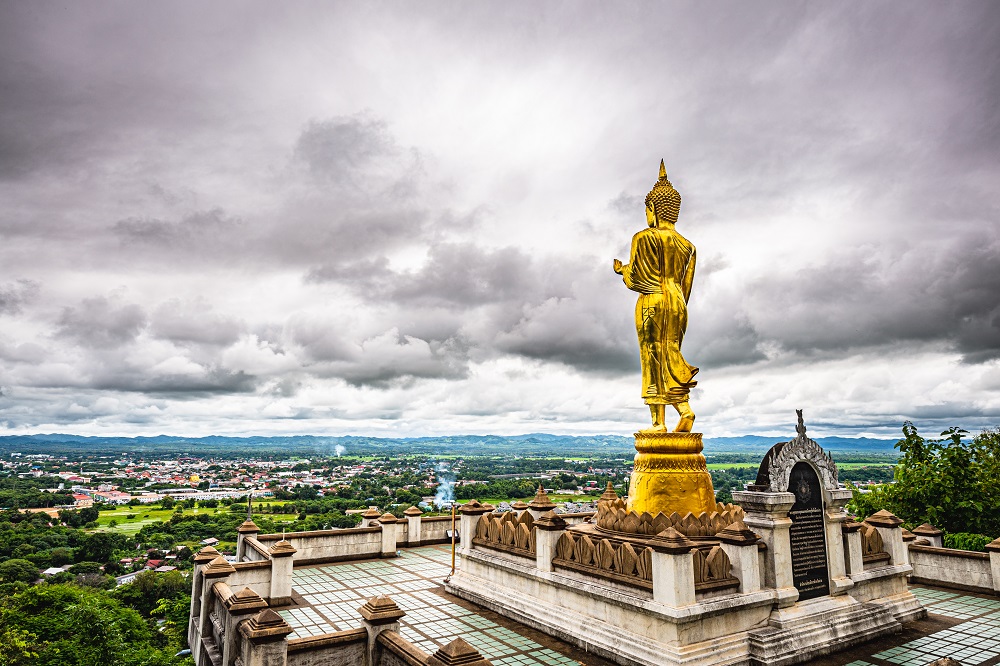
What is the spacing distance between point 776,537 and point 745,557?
793 millimetres

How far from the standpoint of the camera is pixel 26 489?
10469 cm

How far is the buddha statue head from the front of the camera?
15.3 m

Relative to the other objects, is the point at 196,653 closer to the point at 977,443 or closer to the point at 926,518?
the point at 926,518

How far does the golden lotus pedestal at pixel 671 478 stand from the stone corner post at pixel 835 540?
94.7 inches

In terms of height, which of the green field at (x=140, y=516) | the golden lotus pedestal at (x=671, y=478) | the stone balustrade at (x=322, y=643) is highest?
the golden lotus pedestal at (x=671, y=478)

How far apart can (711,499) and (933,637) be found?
4.43 m

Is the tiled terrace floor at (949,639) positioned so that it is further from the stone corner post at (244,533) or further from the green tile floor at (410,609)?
the stone corner post at (244,533)

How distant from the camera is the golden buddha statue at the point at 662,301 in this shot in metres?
14.3

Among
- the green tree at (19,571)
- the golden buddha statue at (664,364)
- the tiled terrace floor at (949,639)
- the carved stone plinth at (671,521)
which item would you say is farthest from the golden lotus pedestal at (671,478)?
the green tree at (19,571)

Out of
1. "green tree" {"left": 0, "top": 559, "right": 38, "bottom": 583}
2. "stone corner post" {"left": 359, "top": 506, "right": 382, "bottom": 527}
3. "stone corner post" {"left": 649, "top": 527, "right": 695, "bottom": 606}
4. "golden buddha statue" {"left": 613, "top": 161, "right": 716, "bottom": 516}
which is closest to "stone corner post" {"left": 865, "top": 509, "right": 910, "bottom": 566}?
"golden buddha statue" {"left": 613, "top": 161, "right": 716, "bottom": 516}

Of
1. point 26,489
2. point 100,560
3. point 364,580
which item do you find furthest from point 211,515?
point 364,580

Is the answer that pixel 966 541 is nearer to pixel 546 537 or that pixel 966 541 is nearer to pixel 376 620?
pixel 546 537

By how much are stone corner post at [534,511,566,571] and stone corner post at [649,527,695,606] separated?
108 inches

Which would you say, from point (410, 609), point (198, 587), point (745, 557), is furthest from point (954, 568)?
point (198, 587)
